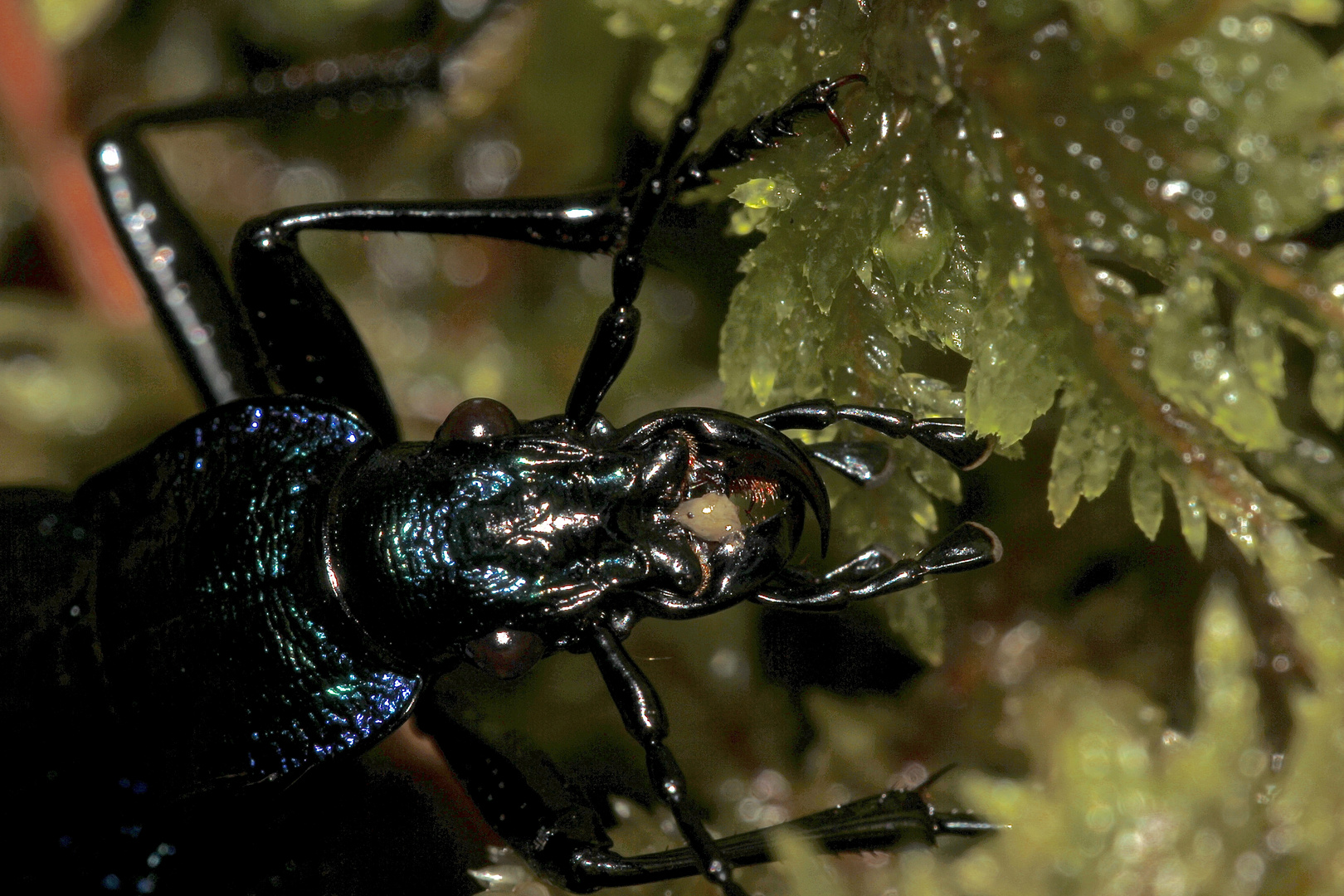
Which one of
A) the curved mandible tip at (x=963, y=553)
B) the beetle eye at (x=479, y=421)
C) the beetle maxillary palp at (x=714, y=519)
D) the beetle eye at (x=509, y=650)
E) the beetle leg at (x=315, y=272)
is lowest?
the curved mandible tip at (x=963, y=553)

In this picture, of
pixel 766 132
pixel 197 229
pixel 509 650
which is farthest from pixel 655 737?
pixel 197 229

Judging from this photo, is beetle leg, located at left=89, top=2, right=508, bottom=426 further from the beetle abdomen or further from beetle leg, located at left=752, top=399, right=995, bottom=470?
beetle leg, located at left=752, top=399, right=995, bottom=470

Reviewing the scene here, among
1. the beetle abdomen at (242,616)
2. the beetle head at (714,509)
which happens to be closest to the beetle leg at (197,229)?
the beetle abdomen at (242,616)

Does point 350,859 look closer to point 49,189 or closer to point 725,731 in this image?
point 725,731

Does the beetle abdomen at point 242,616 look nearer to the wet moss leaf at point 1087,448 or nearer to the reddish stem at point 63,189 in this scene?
the reddish stem at point 63,189

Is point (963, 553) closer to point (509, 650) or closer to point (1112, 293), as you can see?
point (1112, 293)
